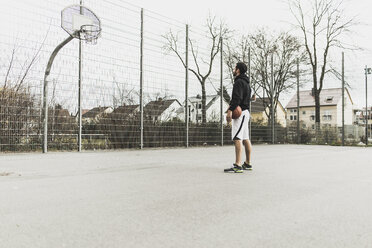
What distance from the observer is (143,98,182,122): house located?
30.4 ft

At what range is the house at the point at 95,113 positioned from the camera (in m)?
7.75

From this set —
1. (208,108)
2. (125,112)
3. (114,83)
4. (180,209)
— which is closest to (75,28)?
(114,83)

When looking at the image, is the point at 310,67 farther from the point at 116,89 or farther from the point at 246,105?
the point at 246,105

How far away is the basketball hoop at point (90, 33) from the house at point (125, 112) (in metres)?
1.64

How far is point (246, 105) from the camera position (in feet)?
17.6

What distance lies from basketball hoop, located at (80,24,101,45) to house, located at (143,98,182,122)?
7.32ft

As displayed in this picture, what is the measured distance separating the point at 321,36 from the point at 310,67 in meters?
2.26

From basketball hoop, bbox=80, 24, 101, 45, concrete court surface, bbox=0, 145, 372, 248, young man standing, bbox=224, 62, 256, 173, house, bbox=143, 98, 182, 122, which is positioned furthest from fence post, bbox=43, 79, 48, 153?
young man standing, bbox=224, 62, 256, 173

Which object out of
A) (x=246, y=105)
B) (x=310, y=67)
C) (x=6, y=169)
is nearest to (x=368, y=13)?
(x=310, y=67)

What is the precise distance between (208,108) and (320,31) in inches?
559

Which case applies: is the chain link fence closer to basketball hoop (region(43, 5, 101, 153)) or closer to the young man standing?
basketball hoop (region(43, 5, 101, 153))

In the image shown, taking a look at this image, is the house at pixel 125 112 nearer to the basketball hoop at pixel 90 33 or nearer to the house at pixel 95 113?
the house at pixel 95 113

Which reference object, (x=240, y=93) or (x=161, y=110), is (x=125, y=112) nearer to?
(x=161, y=110)

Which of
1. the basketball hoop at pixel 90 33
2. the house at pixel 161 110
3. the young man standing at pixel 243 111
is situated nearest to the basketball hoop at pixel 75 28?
the basketball hoop at pixel 90 33
